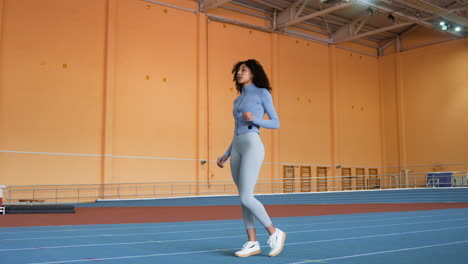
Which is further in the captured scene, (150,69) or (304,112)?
(304,112)

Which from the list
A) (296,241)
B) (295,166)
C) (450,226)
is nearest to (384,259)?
(296,241)

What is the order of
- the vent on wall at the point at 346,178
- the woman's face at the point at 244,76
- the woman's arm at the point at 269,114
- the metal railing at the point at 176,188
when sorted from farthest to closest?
the vent on wall at the point at 346,178 < the metal railing at the point at 176,188 < the woman's face at the point at 244,76 < the woman's arm at the point at 269,114

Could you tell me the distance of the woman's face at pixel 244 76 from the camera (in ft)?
15.5

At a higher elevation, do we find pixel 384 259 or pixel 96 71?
pixel 96 71

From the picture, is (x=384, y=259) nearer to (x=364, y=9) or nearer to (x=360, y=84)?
(x=364, y=9)

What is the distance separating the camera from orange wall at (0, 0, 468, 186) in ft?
67.4

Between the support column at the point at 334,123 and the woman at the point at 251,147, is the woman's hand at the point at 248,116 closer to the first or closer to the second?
the woman at the point at 251,147

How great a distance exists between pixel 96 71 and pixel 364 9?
16.1 meters

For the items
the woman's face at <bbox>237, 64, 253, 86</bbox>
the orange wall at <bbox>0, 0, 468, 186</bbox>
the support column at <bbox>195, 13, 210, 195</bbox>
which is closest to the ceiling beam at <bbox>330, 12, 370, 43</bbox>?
the orange wall at <bbox>0, 0, 468, 186</bbox>

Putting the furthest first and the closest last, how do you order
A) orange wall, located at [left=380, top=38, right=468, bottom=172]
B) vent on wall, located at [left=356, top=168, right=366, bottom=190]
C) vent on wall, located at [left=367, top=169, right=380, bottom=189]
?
vent on wall, located at [left=367, top=169, right=380, bottom=189] < vent on wall, located at [left=356, top=168, right=366, bottom=190] < orange wall, located at [left=380, top=38, right=468, bottom=172]

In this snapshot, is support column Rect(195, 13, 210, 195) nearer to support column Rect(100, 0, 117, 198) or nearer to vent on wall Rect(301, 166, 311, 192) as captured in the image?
support column Rect(100, 0, 117, 198)

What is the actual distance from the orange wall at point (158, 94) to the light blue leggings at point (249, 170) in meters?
17.9

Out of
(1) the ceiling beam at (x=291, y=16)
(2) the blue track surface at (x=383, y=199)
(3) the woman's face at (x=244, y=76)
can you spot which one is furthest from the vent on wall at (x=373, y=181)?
(3) the woman's face at (x=244, y=76)

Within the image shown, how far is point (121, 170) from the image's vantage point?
2255cm
